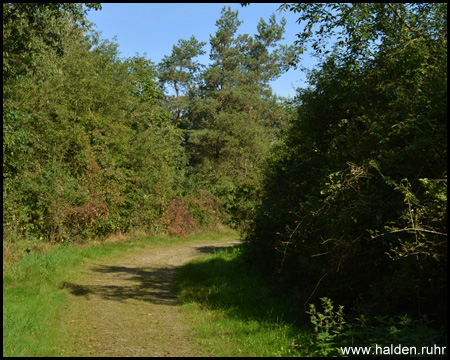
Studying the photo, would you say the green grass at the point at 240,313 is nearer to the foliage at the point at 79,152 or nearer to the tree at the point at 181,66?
the foliage at the point at 79,152

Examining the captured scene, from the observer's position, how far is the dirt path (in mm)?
6926

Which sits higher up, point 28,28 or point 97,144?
point 28,28

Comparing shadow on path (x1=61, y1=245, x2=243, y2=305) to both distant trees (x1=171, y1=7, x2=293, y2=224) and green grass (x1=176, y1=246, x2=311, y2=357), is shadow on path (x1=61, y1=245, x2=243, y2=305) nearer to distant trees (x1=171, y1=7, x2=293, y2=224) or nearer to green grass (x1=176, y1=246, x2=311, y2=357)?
green grass (x1=176, y1=246, x2=311, y2=357)

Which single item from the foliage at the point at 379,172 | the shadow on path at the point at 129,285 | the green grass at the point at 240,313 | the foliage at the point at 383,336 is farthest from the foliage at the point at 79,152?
the foliage at the point at 383,336

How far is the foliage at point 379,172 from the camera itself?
19.9ft

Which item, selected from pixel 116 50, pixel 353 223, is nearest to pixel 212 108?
pixel 116 50

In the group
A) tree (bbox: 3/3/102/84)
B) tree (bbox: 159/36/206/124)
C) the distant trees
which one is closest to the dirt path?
tree (bbox: 3/3/102/84)

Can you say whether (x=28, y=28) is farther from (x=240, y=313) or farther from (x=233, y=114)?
(x=233, y=114)

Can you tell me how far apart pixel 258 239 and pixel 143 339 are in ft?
16.7

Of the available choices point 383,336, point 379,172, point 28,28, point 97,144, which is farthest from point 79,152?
point 383,336

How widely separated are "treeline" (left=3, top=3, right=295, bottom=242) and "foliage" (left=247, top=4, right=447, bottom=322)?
11.3ft

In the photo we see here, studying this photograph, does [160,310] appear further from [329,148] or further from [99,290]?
[329,148]

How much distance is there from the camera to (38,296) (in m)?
9.49

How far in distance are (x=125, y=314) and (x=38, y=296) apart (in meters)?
2.12
